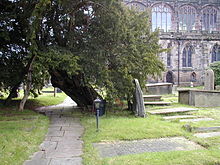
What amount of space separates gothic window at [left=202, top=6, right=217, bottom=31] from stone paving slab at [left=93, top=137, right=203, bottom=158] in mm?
40692

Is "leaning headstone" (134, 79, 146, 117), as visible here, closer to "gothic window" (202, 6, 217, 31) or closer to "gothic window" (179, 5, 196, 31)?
"gothic window" (179, 5, 196, 31)

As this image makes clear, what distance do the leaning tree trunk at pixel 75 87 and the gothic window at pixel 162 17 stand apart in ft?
104

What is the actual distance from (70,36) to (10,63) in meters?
3.55

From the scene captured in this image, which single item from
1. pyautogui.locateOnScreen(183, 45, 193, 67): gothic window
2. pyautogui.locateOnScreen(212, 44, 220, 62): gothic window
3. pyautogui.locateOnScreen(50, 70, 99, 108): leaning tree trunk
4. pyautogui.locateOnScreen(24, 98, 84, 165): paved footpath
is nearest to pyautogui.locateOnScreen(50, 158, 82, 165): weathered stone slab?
pyautogui.locateOnScreen(24, 98, 84, 165): paved footpath

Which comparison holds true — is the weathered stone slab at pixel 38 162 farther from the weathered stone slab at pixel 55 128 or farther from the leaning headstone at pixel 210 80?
the leaning headstone at pixel 210 80

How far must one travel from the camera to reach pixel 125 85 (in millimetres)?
9703

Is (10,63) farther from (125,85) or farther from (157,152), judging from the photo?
(157,152)

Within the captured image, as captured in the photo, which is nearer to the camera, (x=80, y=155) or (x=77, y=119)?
(x=80, y=155)

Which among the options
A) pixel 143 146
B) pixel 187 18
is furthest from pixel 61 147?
pixel 187 18

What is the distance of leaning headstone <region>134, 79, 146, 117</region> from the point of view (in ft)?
30.4

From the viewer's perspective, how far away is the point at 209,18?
41188mm

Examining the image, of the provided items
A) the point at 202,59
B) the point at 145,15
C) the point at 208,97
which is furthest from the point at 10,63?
the point at 202,59

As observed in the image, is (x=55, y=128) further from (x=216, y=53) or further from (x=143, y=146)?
(x=216, y=53)

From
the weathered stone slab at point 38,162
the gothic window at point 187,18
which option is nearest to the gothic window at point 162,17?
the gothic window at point 187,18
